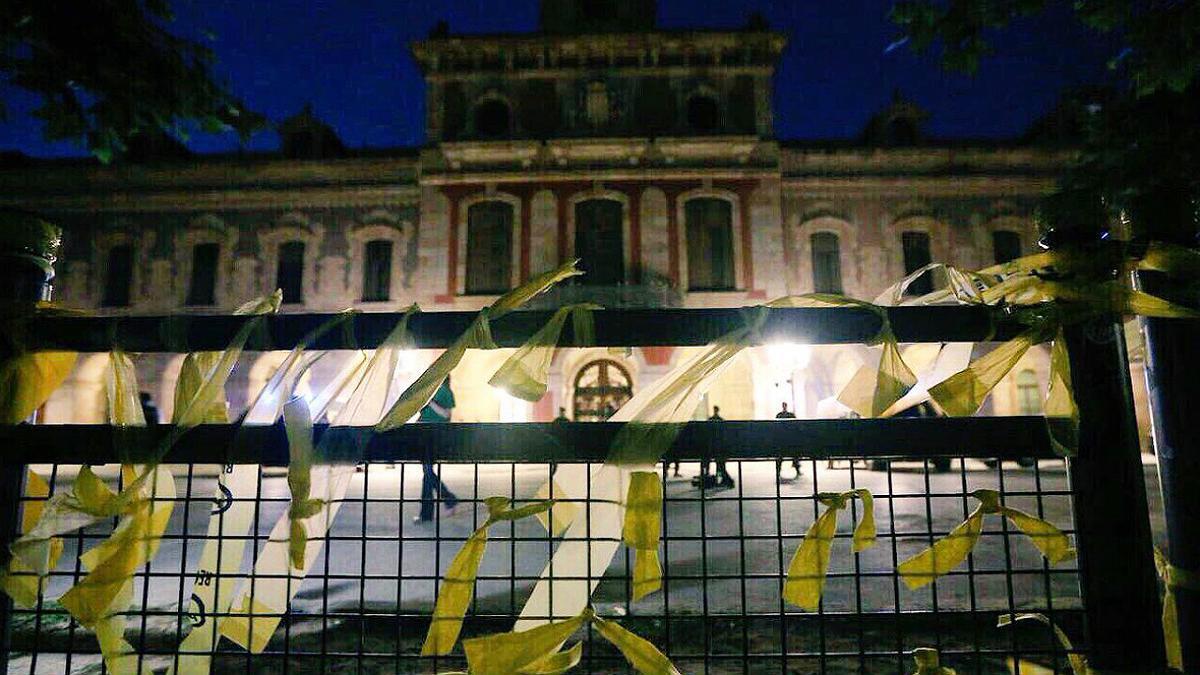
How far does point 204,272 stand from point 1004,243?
2312 centimetres

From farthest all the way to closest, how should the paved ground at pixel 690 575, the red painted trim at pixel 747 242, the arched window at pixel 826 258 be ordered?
the arched window at pixel 826 258, the red painted trim at pixel 747 242, the paved ground at pixel 690 575

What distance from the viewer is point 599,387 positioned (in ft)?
63.0

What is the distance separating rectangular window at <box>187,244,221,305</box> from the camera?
19.5 meters

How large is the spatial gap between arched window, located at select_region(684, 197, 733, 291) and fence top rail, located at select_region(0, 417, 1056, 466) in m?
17.7

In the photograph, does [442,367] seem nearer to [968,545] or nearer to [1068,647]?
[968,545]

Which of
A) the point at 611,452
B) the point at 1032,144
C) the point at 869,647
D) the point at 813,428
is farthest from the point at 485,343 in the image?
the point at 1032,144

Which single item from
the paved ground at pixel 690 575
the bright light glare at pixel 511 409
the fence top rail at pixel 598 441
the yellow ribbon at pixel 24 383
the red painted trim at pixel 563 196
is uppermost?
the red painted trim at pixel 563 196

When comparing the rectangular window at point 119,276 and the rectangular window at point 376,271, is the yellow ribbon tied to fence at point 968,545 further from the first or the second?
the rectangular window at point 119,276

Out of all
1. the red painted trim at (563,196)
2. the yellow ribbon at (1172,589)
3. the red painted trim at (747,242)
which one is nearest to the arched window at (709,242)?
the red painted trim at (747,242)

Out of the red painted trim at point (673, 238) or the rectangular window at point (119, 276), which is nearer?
the red painted trim at point (673, 238)

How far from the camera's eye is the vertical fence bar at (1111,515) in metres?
1.25

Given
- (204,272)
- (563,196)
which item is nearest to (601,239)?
(563,196)

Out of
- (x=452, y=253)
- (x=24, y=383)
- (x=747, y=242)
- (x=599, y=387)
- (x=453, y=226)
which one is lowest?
(x=24, y=383)

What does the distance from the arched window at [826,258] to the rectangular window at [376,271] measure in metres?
12.2
